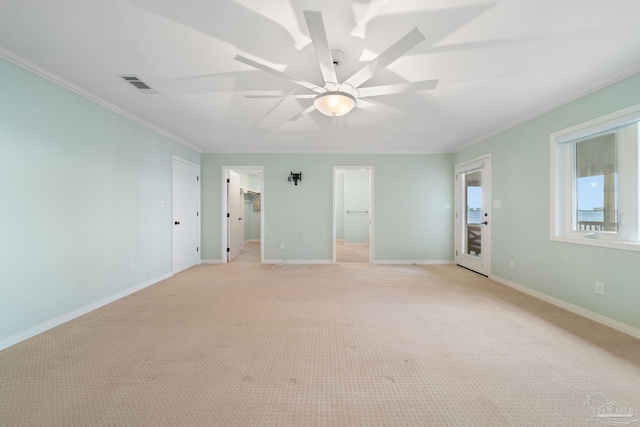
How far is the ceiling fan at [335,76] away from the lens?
1.28 metres

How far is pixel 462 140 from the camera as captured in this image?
423 centimetres

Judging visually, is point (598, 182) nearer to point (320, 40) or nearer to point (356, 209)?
point (320, 40)

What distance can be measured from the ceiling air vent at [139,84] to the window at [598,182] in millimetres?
4708

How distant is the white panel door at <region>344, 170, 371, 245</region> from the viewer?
7.66 meters

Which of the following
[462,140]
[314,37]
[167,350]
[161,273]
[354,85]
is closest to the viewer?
[314,37]

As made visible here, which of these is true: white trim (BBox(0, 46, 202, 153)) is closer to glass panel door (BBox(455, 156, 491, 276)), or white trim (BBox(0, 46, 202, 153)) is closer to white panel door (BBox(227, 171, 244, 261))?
white panel door (BBox(227, 171, 244, 261))

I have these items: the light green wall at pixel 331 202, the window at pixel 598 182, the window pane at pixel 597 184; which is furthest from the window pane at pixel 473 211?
the window pane at pixel 597 184

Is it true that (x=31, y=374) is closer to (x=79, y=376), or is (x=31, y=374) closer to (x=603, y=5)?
(x=79, y=376)

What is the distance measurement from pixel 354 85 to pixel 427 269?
148 inches

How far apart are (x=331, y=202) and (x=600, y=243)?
12.3 ft

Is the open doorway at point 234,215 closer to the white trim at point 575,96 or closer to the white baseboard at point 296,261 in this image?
the white baseboard at point 296,261

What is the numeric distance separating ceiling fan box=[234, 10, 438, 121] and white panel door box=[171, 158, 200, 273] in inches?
112

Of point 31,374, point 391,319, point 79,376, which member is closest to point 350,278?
point 391,319

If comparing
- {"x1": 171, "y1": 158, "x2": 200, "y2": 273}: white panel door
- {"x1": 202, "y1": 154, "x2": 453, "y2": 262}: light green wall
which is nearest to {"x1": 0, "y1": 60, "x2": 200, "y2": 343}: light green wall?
{"x1": 171, "y1": 158, "x2": 200, "y2": 273}: white panel door
